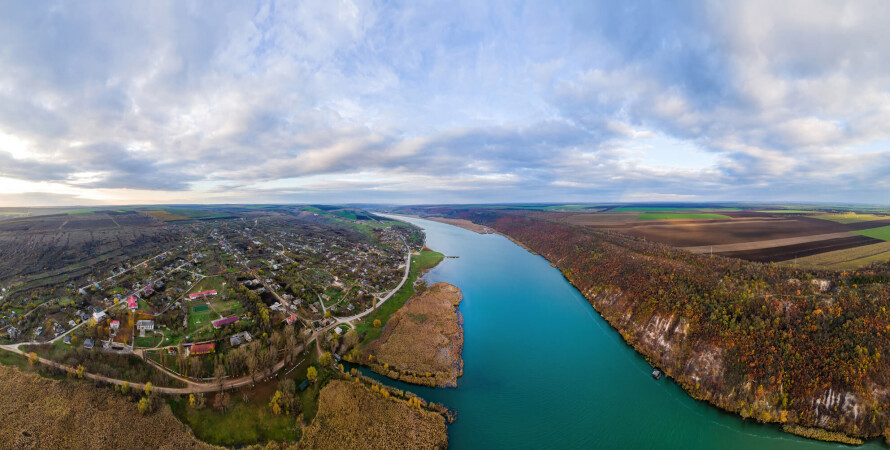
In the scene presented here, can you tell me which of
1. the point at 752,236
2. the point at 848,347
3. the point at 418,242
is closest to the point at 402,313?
the point at 848,347

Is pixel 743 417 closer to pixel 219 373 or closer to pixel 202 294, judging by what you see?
pixel 219 373

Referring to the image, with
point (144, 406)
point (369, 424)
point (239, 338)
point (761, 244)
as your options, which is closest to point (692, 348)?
point (369, 424)

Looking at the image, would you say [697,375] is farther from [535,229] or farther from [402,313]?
[535,229]

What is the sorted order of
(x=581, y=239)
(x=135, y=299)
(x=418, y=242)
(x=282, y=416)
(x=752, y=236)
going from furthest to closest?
(x=418, y=242), (x=581, y=239), (x=752, y=236), (x=135, y=299), (x=282, y=416)

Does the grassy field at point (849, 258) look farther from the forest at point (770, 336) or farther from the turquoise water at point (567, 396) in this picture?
the turquoise water at point (567, 396)

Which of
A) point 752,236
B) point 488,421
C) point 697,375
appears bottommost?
point 488,421

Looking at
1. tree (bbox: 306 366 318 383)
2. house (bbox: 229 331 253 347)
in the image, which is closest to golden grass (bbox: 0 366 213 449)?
tree (bbox: 306 366 318 383)

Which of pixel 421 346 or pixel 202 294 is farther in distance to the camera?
pixel 202 294
